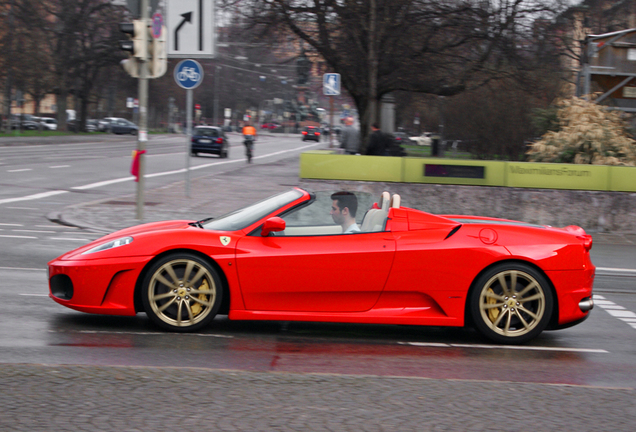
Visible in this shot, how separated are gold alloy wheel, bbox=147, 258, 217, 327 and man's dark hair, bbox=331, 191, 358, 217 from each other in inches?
46.1

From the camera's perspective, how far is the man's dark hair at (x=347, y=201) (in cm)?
584

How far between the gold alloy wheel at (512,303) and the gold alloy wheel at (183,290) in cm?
210

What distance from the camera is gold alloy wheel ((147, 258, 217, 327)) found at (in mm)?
5547

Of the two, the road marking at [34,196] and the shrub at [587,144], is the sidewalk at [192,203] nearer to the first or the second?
the road marking at [34,196]

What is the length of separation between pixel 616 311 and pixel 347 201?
10.7ft

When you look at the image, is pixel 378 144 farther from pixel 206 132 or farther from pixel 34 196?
pixel 206 132

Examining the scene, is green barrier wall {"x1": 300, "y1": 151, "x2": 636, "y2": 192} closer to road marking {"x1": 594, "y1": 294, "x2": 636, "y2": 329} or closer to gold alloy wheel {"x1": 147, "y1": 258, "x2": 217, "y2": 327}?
road marking {"x1": 594, "y1": 294, "x2": 636, "y2": 329}

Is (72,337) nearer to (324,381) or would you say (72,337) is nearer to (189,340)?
(189,340)

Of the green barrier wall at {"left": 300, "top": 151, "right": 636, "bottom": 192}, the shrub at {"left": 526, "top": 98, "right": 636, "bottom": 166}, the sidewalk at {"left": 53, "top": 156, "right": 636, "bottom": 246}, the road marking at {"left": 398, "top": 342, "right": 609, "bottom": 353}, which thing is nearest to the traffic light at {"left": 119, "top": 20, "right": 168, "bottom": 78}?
the sidewalk at {"left": 53, "top": 156, "right": 636, "bottom": 246}

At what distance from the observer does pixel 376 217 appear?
228 inches

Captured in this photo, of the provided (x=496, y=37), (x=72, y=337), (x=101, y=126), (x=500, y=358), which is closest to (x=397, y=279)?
(x=500, y=358)

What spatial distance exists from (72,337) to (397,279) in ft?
8.03

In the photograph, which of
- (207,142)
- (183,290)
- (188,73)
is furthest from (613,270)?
(207,142)

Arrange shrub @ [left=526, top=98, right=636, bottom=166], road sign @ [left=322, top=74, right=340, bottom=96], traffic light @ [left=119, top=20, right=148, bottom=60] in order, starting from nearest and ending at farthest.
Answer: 1. traffic light @ [left=119, top=20, right=148, bottom=60]
2. shrub @ [left=526, top=98, right=636, bottom=166]
3. road sign @ [left=322, top=74, right=340, bottom=96]
